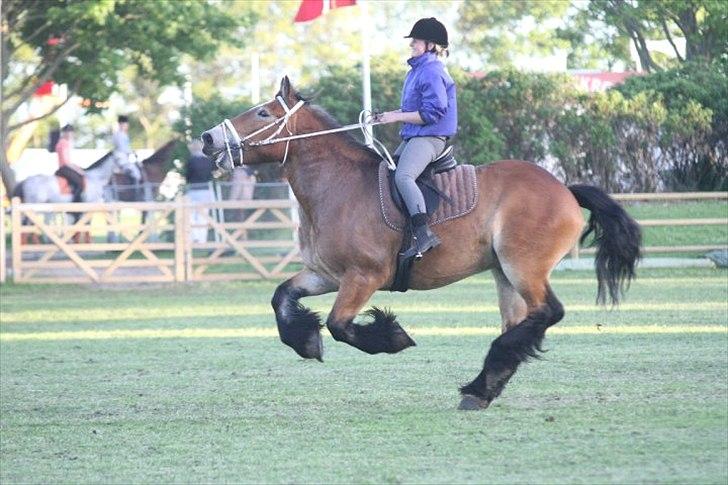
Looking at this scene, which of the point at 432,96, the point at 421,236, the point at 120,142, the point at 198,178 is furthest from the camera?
the point at 198,178

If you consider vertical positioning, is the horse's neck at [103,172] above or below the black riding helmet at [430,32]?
below

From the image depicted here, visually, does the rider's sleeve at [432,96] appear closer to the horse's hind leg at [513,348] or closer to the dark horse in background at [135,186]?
the horse's hind leg at [513,348]

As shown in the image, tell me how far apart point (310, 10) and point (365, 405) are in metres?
21.0

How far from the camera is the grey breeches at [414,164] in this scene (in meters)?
10.8

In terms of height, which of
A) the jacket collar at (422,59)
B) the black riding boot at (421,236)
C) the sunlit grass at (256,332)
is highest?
the jacket collar at (422,59)

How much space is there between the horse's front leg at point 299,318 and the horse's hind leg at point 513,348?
51.0 inches

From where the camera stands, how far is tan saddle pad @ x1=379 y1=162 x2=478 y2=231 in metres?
10.9

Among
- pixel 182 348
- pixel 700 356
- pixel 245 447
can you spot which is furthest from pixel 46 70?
pixel 245 447

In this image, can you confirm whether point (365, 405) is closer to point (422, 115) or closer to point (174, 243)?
point (422, 115)

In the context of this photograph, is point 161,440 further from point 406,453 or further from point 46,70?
point 46,70

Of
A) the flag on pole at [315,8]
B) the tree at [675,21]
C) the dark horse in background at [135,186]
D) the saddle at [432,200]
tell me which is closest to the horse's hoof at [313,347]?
the saddle at [432,200]

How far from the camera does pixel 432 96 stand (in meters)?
10.9

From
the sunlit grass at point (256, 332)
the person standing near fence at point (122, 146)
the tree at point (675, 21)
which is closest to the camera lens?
the sunlit grass at point (256, 332)

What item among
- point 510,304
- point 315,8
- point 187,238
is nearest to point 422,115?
point 510,304
